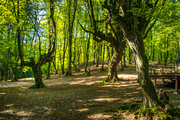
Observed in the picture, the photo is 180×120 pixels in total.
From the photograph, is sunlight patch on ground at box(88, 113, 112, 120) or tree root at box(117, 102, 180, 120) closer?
tree root at box(117, 102, 180, 120)

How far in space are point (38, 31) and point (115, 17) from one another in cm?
1126

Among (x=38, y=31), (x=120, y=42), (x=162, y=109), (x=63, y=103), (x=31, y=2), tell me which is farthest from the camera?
(x=38, y=31)

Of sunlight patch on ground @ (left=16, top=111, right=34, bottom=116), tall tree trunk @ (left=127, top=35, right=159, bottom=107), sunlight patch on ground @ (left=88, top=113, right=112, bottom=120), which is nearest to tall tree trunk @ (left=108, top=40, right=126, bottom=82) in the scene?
tall tree trunk @ (left=127, top=35, right=159, bottom=107)

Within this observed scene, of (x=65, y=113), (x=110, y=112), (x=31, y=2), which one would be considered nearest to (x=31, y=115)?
(x=65, y=113)

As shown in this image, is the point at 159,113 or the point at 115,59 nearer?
the point at 159,113

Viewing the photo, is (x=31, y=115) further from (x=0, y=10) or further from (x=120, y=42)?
(x=0, y=10)

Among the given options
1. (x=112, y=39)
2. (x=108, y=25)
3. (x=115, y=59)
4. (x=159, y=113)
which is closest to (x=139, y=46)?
(x=159, y=113)

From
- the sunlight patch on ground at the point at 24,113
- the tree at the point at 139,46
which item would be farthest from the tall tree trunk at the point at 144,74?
the sunlight patch on ground at the point at 24,113

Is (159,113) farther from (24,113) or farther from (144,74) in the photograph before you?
(24,113)

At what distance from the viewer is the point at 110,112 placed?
5.25m

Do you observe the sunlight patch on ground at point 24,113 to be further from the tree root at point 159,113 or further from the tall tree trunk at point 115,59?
the tall tree trunk at point 115,59

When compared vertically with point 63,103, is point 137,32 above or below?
above

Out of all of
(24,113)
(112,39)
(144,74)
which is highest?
(112,39)

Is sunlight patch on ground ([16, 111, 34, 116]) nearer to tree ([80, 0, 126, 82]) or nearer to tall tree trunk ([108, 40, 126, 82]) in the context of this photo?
tree ([80, 0, 126, 82])
